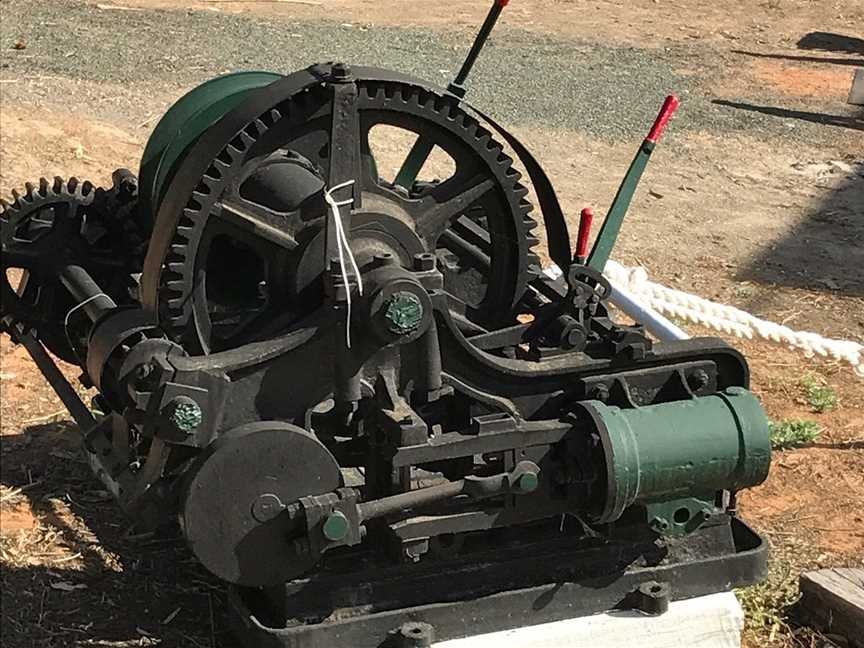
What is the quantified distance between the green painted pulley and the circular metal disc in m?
1.02

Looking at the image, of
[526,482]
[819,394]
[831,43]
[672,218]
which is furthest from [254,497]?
[831,43]

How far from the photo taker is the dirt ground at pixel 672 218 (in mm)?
4336

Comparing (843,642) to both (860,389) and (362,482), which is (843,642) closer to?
(362,482)

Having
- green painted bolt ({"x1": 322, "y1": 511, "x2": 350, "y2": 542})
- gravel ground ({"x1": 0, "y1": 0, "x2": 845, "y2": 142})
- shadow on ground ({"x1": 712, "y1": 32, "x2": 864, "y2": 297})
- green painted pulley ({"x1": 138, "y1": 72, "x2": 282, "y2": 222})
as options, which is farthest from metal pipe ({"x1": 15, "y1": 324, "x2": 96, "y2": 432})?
gravel ground ({"x1": 0, "y1": 0, "x2": 845, "y2": 142})

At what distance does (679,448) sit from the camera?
3.38 m

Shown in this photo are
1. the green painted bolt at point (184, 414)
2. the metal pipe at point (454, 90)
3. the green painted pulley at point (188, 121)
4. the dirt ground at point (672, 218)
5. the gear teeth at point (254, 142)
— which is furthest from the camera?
the dirt ground at point (672, 218)

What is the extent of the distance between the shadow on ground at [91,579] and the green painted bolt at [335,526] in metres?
0.99

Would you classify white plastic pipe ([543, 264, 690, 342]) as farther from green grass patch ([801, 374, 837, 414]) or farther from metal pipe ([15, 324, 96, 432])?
metal pipe ([15, 324, 96, 432])

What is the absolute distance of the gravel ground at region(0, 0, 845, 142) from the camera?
34.6 feet

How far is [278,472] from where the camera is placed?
10.4ft

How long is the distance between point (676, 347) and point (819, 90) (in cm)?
885

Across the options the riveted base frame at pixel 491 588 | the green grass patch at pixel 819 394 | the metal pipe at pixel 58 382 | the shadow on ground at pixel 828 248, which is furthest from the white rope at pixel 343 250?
the shadow on ground at pixel 828 248

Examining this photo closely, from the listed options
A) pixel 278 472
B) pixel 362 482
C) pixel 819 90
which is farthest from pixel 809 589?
pixel 819 90

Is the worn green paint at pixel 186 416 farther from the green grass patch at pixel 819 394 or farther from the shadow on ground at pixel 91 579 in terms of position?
the green grass patch at pixel 819 394
